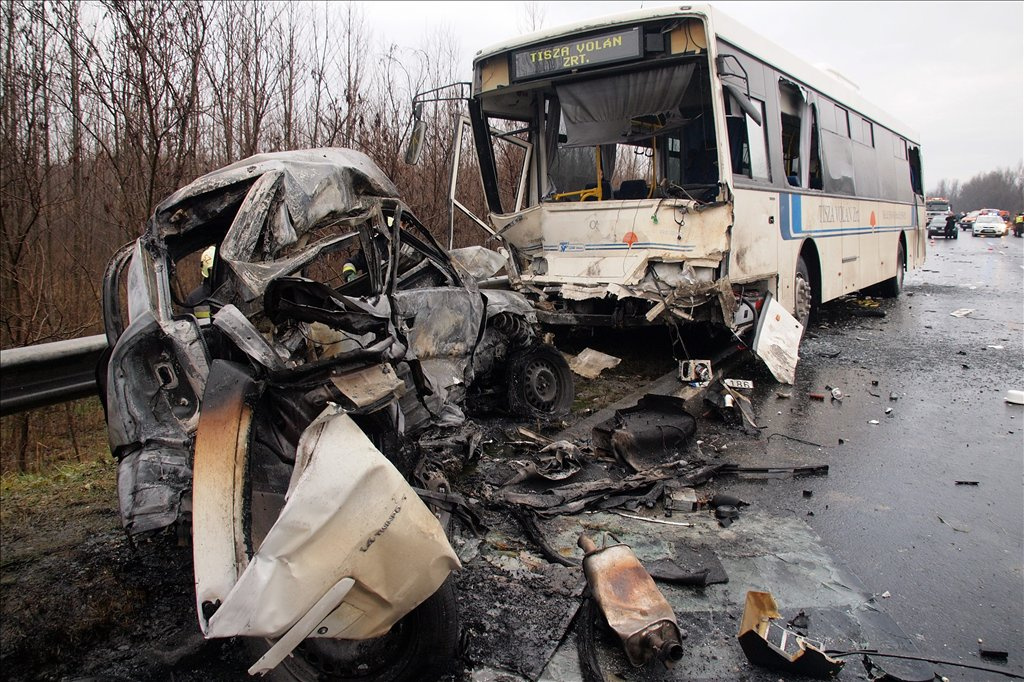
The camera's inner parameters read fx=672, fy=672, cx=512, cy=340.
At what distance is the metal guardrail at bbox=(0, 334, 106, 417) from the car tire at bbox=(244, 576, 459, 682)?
196 cm

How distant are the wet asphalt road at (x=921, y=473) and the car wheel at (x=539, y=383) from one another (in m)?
1.74

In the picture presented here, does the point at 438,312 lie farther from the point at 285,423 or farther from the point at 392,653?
the point at 392,653

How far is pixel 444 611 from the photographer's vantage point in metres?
2.46

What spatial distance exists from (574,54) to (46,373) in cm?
545

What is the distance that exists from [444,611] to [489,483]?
201 centimetres

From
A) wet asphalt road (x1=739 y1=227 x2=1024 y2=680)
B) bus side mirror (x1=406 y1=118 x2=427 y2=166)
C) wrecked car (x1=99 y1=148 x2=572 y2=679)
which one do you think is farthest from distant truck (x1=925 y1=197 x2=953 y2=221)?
wrecked car (x1=99 y1=148 x2=572 y2=679)

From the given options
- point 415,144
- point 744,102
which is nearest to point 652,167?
point 744,102

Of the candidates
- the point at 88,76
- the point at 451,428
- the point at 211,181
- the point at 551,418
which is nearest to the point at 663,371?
the point at 551,418

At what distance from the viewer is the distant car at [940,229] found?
135 feet

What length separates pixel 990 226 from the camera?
44.0 meters

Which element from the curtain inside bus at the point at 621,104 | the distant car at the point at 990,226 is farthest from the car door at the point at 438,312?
the distant car at the point at 990,226

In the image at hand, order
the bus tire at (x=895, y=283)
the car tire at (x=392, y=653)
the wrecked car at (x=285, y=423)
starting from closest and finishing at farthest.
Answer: the wrecked car at (x=285, y=423) < the car tire at (x=392, y=653) < the bus tire at (x=895, y=283)

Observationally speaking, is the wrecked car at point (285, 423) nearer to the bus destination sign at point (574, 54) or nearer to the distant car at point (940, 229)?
the bus destination sign at point (574, 54)

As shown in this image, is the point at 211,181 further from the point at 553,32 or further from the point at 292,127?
the point at 292,127
